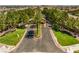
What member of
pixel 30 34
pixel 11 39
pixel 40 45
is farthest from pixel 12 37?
pixel 40 45

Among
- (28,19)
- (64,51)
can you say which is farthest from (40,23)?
(64,51)

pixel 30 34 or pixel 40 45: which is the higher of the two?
pixel 30 34

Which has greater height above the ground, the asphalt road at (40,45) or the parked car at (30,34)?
the parked car at (30,34)

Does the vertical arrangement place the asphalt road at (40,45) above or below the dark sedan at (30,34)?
below

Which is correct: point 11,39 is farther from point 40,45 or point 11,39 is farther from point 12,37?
point 40,45

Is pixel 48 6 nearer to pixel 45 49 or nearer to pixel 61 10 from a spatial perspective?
pixel 61 10
